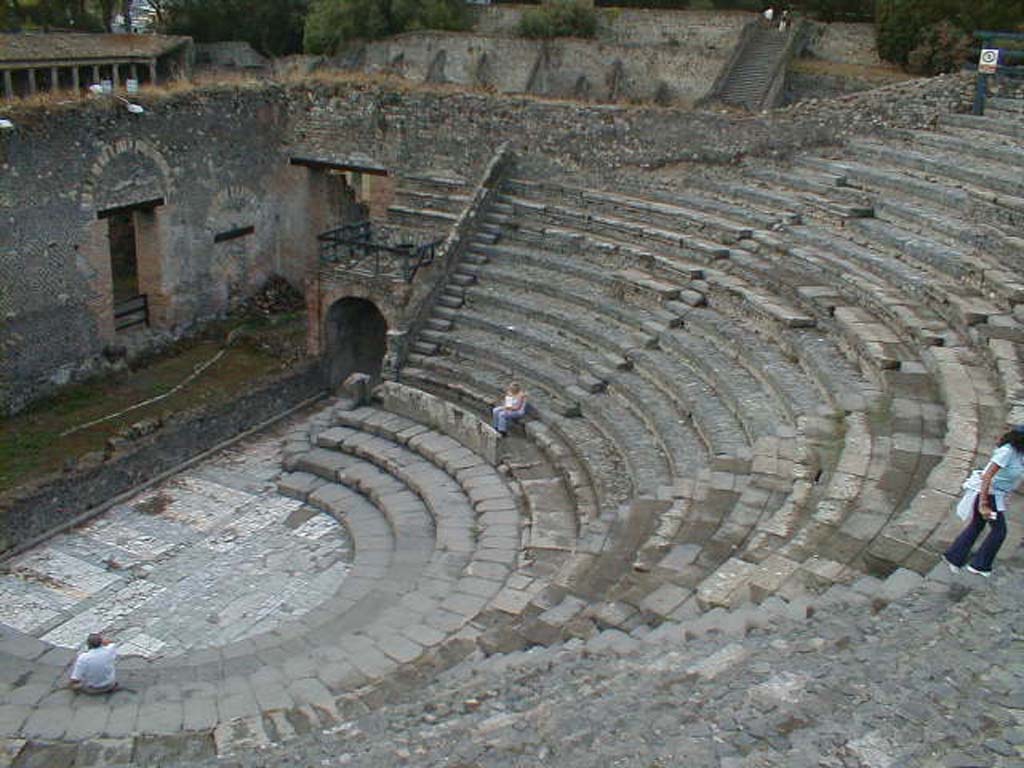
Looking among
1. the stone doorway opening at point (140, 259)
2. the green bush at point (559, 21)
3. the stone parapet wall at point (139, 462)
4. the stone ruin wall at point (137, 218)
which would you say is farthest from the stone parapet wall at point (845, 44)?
the stone doorway opening at point (140, 259)

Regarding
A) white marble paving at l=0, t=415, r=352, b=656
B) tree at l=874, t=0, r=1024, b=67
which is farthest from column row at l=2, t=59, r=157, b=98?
tree at l=874, t=0, r=1024, b=67

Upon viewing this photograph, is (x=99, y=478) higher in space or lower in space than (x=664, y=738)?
lower

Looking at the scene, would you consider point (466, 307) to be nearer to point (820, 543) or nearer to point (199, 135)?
point (199, 135)

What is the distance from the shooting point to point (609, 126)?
16.8 metres

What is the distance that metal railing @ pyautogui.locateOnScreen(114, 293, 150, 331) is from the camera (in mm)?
16453

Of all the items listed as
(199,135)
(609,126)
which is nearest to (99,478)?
(199,135)

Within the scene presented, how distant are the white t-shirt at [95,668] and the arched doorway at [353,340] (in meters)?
7.69

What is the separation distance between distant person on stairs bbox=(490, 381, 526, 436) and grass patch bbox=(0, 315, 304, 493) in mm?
3837

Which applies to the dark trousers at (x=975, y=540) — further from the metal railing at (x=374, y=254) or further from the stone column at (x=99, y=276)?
the stone column at (x=99, y=276)

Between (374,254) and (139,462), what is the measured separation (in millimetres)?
Result: 5635

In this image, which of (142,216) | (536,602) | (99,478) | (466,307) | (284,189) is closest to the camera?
(536,602)

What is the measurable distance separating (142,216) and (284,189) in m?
2.96

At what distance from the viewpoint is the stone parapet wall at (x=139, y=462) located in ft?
37.0

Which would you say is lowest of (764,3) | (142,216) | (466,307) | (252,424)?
(252,424)
